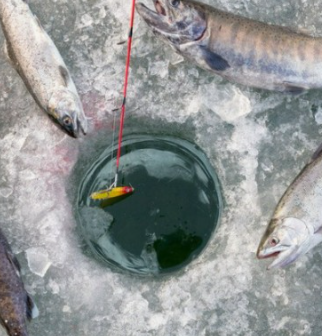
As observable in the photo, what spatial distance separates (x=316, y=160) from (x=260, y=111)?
1.16 ft

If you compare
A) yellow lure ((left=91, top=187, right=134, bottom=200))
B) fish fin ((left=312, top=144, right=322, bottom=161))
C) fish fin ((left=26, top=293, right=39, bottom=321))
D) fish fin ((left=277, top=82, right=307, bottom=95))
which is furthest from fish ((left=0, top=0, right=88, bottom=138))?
fish fin ((left=312, top=144, right=322, bottom=161))

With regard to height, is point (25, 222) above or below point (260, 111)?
below

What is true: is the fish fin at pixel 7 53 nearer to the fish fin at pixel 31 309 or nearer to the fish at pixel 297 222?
the fish fin at pixel 31 309

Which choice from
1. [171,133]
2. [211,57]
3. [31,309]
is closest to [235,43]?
[211,57]

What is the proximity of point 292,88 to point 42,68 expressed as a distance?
1150 millimetres

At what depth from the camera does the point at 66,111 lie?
3.18 meters

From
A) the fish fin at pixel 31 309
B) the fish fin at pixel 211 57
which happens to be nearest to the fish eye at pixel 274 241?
the fish fin at pixel 211 57

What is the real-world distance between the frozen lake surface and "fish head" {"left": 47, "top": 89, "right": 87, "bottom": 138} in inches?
4.8

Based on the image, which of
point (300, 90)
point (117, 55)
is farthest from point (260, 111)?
point (117, 55)

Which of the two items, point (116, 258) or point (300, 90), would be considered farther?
point (116, 258)

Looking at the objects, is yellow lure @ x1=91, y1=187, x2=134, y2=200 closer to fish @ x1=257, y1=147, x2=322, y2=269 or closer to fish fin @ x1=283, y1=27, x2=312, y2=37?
fish @ x1=257, y1=147, x2=322, y2=269

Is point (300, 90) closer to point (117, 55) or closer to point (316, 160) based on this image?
point (316, 160)

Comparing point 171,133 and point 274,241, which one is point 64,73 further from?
point 274,241

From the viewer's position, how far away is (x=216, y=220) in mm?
3410
